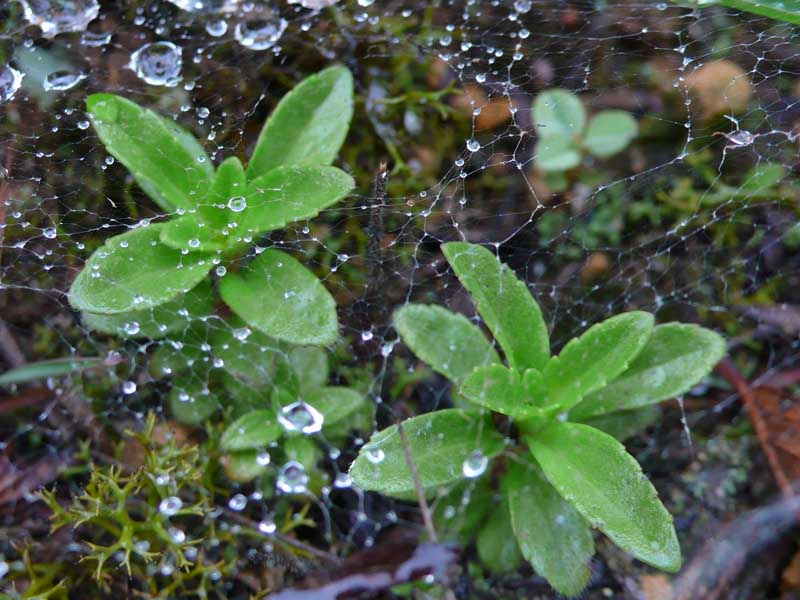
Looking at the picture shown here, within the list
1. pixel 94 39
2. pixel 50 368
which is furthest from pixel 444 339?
pixel 94 39

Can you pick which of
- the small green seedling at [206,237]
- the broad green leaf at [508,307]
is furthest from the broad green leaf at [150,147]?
the broad green leaf at [508,307]

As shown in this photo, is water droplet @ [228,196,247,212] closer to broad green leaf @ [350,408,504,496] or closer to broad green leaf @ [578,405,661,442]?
broad green leaf @ [350,408,504,496]

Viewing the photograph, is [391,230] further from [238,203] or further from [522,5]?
[522,5]

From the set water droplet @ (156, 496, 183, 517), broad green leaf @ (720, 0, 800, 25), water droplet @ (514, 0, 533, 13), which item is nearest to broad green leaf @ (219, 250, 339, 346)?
water droplet @ (156, 496, 183, 517)

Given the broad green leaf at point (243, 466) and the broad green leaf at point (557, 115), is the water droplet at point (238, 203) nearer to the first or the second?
the broad green leaf at point (243, 466)

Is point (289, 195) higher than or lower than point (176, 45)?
lower

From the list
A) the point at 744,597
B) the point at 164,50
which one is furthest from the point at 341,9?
the point at 744,597

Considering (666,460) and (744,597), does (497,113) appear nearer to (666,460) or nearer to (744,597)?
(666,460)
